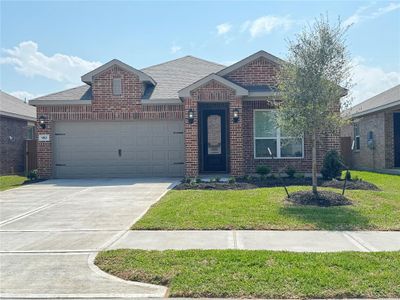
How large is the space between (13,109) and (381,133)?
1929 centimetres

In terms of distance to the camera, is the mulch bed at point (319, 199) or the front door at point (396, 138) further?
the front door at point (396, 138)

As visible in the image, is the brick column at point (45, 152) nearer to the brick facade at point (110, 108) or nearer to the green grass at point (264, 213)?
the brick facade at point (110, 108)

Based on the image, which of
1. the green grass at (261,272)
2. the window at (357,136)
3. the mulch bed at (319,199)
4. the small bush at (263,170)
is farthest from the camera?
the window at (357,136)

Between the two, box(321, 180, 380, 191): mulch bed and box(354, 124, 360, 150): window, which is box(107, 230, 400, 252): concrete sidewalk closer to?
box(321, 180, 380, 191): mulch bed

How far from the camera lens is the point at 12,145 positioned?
18.7 meters

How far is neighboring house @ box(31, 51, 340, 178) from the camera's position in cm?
1413

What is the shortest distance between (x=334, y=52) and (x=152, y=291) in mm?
7371

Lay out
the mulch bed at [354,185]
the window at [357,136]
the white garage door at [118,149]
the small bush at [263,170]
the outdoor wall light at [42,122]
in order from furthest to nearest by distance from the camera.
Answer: the window at [357,136]
the white garage door at [118,149]
the outdoor wall light at [42,122]
the small bush at [263,170]
the mulch bed at [354,185]

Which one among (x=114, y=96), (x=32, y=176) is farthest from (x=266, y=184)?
(x=32, y=176)

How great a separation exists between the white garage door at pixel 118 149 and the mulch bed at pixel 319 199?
6612 millimetres

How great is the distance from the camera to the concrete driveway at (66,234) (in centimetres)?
416

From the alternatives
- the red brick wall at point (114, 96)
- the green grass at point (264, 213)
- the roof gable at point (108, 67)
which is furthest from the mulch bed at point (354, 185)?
the roof gable at point (108, 67)

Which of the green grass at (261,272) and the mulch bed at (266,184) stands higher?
the mulch bed at (266,184)

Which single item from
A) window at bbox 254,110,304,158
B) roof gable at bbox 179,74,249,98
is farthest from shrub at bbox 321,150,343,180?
roof gable at bbox 179,74,249,98
